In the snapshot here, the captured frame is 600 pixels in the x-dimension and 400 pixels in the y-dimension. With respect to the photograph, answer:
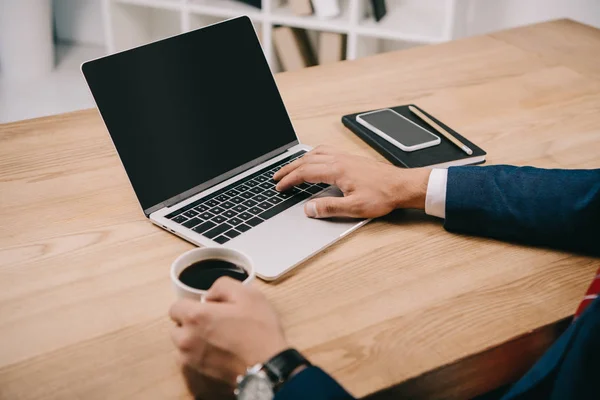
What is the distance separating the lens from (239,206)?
984 millimetres

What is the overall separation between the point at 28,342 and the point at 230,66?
583 millimetres

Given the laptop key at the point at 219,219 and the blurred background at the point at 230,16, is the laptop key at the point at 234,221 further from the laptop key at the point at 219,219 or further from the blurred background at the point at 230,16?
the blurred background at the point at 230,16

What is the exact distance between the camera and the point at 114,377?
0.69 metres

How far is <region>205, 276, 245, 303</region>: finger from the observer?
0.72 metres

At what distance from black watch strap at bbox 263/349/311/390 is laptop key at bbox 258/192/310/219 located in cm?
32

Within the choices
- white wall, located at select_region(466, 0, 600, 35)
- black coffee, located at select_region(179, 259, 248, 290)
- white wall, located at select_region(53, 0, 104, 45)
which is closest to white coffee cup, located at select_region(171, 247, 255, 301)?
black coffee, located at select_region(179, 259, 248, 290)

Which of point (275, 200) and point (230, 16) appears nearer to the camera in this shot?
point (275, 200)

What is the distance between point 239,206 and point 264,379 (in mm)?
373

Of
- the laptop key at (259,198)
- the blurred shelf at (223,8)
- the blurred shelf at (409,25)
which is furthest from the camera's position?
the blurred shelf at (223,8)

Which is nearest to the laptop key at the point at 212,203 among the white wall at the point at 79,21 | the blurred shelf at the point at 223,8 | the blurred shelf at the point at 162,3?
the blurred shelf at the point at 223,8

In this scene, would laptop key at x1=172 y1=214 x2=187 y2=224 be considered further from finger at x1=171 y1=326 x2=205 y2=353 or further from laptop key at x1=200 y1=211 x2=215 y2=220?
finger at x1=171 y1=326 x2=205 y2=353

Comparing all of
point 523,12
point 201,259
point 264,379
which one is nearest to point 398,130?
point 201,259

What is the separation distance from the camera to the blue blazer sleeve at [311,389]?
2.09ft

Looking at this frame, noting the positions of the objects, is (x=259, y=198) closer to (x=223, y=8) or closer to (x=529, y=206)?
(x=529, y=206)
